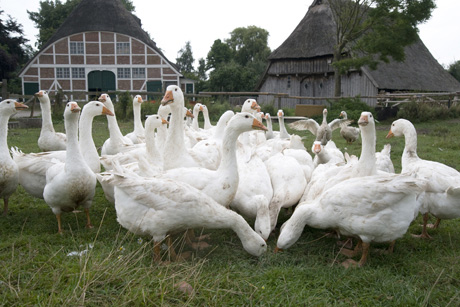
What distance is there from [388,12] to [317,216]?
805 inches

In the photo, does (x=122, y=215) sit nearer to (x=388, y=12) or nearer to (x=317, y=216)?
(x=317, y=216)

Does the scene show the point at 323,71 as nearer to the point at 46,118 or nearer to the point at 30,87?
the point at 30,87

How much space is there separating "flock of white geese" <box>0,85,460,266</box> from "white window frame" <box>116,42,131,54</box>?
92.2 ft

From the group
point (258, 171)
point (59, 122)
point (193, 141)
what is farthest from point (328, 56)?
point (258, 171)

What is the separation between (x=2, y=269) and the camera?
3062 millimetres

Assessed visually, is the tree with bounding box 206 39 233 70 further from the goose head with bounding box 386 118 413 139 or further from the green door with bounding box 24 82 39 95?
the goose head with bounding box 386 118 413 139

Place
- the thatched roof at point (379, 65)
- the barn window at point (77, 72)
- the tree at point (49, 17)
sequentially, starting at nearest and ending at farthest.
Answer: the thatched roof at point (379, 65), the barn window at point (77, 72), the tree at point (49, 17)

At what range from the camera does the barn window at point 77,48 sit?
32.3 meters

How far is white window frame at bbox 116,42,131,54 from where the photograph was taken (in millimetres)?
32531

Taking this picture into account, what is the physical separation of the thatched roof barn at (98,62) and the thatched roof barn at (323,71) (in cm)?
924

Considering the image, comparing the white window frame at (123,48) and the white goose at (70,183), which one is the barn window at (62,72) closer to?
the white window frame at (123,48)

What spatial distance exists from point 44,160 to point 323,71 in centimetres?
2724

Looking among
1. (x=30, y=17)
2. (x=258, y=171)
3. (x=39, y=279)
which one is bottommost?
(x=39, y=279)

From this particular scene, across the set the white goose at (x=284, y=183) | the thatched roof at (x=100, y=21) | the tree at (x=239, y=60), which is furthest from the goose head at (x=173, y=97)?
the tree at (x=239, y=60)
